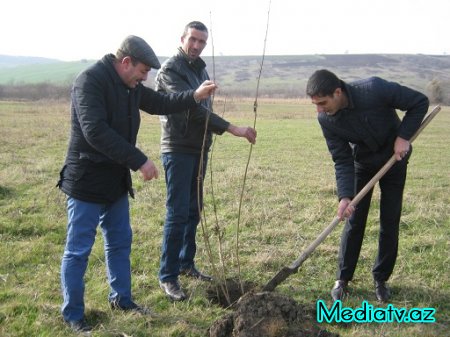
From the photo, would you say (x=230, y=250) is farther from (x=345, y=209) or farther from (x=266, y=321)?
(x=266, y=321)

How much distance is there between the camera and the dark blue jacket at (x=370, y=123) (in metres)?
3.73

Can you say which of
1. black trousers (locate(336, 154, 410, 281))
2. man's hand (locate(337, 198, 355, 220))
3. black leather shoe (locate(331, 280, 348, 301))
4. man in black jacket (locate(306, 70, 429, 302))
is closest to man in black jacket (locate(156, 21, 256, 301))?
man in black jacket (locate(306, 70, 429, 302))

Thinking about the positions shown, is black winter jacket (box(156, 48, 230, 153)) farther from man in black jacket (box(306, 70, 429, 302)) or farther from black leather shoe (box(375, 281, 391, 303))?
black leather shoe (box(375, 281, 391, 303))

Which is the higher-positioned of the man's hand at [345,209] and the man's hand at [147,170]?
the man's hand at [147,170]

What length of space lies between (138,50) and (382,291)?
10.2ft

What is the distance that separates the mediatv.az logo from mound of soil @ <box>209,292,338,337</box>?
0.55 metres

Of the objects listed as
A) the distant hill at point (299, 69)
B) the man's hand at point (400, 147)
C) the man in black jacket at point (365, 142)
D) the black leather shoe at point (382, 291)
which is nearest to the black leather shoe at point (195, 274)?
the man in black jacket at point (365, 142)

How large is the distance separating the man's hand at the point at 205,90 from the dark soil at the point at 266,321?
166 centimetres

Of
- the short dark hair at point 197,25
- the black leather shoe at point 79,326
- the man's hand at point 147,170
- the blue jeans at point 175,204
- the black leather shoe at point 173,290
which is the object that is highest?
the short dark hair at point 197,25

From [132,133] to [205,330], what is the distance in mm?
1667

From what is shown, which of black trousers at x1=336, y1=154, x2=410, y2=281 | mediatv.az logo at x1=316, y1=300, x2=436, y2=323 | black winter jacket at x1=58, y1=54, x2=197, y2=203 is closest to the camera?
black winter jacket at x1=58, y1=54, x2=197, y2=203

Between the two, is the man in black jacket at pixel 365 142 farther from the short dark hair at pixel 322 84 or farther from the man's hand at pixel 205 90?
the man's hand at pixel 205 90

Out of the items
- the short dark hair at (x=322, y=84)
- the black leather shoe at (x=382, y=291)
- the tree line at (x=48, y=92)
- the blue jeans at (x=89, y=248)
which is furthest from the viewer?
the tree line at (x=48, y=92)

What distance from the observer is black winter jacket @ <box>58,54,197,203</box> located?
119 inches
